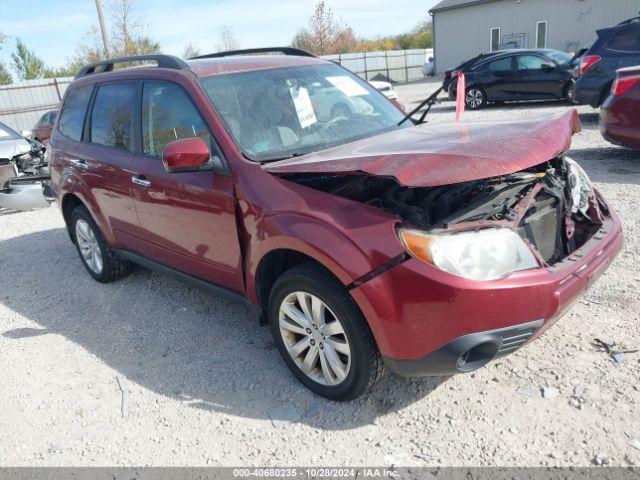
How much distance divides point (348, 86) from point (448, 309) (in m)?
2.27

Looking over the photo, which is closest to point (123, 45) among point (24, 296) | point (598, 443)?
point (24, 296)

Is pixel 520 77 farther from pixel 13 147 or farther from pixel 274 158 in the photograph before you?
pixel 274 158

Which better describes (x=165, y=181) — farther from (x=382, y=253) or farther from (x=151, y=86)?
(x=382, y=253)

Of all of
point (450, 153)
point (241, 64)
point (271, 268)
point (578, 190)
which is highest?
point (241, 64)

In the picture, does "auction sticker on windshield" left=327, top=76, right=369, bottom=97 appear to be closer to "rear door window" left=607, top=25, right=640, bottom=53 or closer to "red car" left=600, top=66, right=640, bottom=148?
"red car" left=600, top=66, right=640, bottom=148

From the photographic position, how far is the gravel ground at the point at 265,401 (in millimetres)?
2525

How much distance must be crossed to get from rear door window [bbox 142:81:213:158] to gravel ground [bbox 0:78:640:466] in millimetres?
1386

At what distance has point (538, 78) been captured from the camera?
1348 cm

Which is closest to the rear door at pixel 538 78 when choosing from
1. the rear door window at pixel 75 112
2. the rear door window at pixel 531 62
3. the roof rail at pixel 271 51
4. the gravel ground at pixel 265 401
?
the rear door window at pixel 531 62

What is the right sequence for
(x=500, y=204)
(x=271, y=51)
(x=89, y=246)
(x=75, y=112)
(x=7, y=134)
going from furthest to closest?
(x=7, y=134) → (x=89, y=246) → (x=75, y=112) → (x=271, y=51) → (x=500, y=204)

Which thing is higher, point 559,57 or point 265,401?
point 559,57

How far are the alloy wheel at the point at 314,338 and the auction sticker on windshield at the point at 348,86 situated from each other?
1.79 metres

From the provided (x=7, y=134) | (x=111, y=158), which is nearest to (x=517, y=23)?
(x=7, y=134)

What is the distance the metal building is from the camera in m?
25.2
